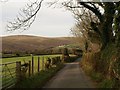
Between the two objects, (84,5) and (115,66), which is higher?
(84,5)

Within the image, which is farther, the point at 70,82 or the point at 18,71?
the point at 70,82

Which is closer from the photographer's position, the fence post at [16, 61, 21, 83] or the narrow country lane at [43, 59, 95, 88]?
the fence post at [16, 61, 21, 83]

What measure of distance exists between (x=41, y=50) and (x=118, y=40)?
7201cm

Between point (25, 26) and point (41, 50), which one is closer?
point (25, 26)

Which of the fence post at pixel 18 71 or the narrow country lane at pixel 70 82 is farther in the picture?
the narrow country lane at pixel 70 82

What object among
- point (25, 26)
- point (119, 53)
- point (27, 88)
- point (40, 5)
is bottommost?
point (27, 88)

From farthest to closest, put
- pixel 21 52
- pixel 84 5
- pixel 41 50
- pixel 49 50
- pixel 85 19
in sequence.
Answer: pixel 49 50, pixel 41 50, pixel 21 52, pixel 85 19, pixel 84 5

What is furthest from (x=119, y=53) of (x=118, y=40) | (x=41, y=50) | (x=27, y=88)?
(x=41, y=50)

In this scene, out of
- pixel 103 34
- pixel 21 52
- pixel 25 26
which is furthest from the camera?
pixel 21 52

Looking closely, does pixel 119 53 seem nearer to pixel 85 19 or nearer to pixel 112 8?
pixel 112 8

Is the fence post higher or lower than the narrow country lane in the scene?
higher

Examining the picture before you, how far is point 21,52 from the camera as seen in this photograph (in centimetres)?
7325

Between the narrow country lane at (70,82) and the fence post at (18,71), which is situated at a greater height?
the fence post at (18,71)

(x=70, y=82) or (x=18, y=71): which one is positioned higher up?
(x=18, y=71)
